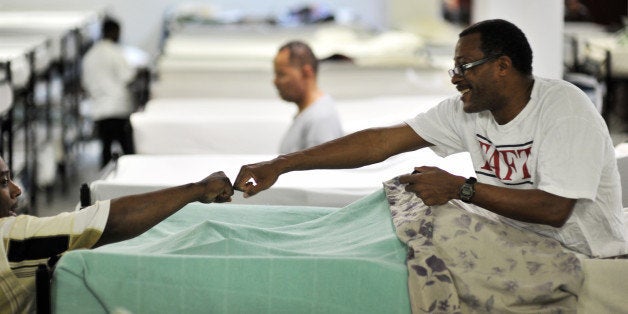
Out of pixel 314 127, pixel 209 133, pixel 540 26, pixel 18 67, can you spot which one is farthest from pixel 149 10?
pixel 314 127

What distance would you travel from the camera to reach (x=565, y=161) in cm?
266

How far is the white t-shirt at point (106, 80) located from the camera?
23.9 feet

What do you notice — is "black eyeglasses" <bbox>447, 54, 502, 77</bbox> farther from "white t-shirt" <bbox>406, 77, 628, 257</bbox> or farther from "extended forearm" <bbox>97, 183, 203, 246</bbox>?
"extended forearm" <bbox>97, 183, 203, 246</bbox>

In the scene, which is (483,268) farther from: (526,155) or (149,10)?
(149,10)

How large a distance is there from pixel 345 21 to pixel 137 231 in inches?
261

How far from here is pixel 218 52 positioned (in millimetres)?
7508

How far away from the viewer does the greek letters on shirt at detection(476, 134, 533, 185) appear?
9.23 ft

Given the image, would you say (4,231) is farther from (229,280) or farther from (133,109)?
(133,109)

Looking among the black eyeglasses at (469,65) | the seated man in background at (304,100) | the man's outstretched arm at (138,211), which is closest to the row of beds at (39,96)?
the seated man in background at (304,100)

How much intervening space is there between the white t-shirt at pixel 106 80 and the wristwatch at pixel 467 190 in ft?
16.2

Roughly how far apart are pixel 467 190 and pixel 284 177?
1.69 meters

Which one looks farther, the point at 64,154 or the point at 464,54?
the point at 64,154

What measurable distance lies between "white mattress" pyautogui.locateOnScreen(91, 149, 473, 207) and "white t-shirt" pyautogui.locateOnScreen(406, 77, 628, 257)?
121 cm

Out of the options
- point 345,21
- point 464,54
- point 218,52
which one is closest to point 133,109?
point 218,52
